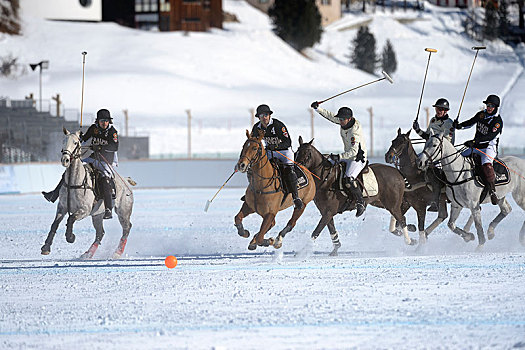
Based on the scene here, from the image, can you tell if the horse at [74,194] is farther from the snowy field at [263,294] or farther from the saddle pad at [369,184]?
the saddle pad at [369,184]

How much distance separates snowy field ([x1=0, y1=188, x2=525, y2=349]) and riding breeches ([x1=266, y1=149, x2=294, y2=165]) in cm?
139

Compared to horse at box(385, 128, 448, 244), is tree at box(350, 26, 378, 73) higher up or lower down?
higher up

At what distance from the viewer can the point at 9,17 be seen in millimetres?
92500

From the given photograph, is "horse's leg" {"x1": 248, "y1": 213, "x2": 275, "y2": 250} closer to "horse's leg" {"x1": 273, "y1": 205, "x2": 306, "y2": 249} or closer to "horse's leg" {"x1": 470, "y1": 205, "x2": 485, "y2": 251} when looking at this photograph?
"horse's leg" {"x1": 273, "y1": 205, "x2": 306, "y2": 249}

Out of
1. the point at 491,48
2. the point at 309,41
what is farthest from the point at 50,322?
the point at 491,48

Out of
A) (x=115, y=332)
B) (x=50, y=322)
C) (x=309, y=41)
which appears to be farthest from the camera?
(x=309, y=41)

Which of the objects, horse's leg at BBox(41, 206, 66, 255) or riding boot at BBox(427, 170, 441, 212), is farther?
riding boot at BBox(427, 170, 441, 212)

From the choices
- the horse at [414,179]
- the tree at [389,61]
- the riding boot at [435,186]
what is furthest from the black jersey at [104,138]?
the tree at [389,61]

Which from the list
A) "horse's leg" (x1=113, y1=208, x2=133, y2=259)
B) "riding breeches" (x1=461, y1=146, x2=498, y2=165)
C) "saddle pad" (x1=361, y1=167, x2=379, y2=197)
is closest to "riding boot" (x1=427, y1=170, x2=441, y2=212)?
"riding breeches" (x1=461, y1=146, x2=498, y2=165)

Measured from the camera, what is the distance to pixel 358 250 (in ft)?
50.8

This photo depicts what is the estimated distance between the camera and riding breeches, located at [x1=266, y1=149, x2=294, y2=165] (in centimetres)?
1473

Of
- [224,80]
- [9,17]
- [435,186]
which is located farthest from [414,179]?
[9,17]

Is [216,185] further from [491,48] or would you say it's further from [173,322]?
[491,48]

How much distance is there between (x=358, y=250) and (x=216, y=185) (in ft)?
61.4
